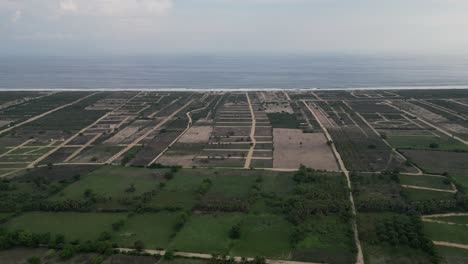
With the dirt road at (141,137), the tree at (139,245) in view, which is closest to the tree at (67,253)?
the tree at (139,245)

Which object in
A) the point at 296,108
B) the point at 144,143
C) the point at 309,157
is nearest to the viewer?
the point at 309,157

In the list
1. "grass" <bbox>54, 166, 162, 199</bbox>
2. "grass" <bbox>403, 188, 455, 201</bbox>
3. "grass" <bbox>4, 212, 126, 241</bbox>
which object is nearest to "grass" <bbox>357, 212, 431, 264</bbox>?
"grass" <bbox>403, 188, 455, 201</bbox>

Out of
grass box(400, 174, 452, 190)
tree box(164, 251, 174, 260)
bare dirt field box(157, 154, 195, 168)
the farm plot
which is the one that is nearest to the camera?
tree box(164, 251, 174, 260)

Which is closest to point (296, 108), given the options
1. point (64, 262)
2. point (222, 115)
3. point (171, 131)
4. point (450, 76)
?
point (222, 115)

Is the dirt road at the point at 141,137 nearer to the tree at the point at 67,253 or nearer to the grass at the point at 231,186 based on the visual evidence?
the grass at the point at 231,186

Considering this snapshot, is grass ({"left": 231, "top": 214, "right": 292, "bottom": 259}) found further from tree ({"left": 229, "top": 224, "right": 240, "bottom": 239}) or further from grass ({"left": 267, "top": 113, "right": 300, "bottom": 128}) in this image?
grass ({"left": 267, "top": 113, "right": 300, "bottom": 128})

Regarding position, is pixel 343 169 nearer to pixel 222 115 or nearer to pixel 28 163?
pixel 222 115
